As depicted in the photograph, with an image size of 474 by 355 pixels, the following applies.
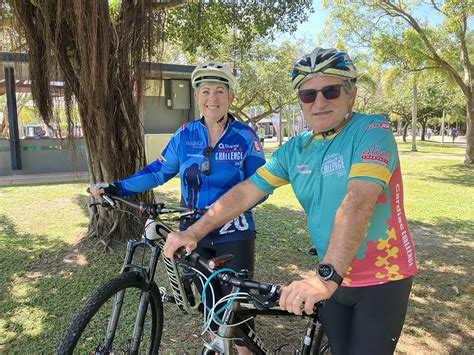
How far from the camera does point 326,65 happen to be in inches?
64.3

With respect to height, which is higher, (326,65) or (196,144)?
(326,65)

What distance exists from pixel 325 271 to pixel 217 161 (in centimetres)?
130

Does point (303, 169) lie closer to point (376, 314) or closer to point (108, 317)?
point (376, 314)

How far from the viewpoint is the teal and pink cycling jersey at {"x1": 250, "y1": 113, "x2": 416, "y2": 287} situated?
154 centimetres

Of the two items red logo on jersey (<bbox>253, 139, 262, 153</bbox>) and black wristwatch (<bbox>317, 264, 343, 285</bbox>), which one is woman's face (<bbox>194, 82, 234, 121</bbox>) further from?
black wristwatch (<bbox>317, 264, 343, 285</bbox>)

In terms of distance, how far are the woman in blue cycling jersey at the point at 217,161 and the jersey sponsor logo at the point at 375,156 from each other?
104 centimetres

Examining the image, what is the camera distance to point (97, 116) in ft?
13.4

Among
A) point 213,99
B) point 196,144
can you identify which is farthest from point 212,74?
point 196,144

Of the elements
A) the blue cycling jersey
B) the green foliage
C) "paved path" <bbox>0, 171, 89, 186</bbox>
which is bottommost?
"paved path" <bbox>0, 171, 89, 186</bbox>

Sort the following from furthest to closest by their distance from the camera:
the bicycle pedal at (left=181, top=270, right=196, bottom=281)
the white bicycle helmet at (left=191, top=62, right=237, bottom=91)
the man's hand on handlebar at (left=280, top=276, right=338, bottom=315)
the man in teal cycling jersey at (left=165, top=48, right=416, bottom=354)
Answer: the white bicycle helmet at (left=191, top=62, right=237, bottom=91), the bicycle pedal at (left=181, top=270, right=196, bottom=281), the man in teal cycling jersey at (left=165, top=48, right=416, bottom=354), the man's hand on handlebar at (left=280, top=276, right=338, bottom=315)

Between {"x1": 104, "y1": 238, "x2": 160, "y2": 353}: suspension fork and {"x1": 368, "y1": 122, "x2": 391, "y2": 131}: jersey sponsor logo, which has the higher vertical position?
{"x1": 368, "y1": 122, "x2": 391, "y2": 131}: jersey sponsor logo

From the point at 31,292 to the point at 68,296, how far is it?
0.43 metres

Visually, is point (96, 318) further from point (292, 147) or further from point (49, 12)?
point (49, 12)

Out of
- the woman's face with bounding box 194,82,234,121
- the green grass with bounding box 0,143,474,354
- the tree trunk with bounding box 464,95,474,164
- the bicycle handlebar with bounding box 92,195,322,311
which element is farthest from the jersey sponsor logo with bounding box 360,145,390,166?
the tree trunk with bounding box 464,95,474,164
